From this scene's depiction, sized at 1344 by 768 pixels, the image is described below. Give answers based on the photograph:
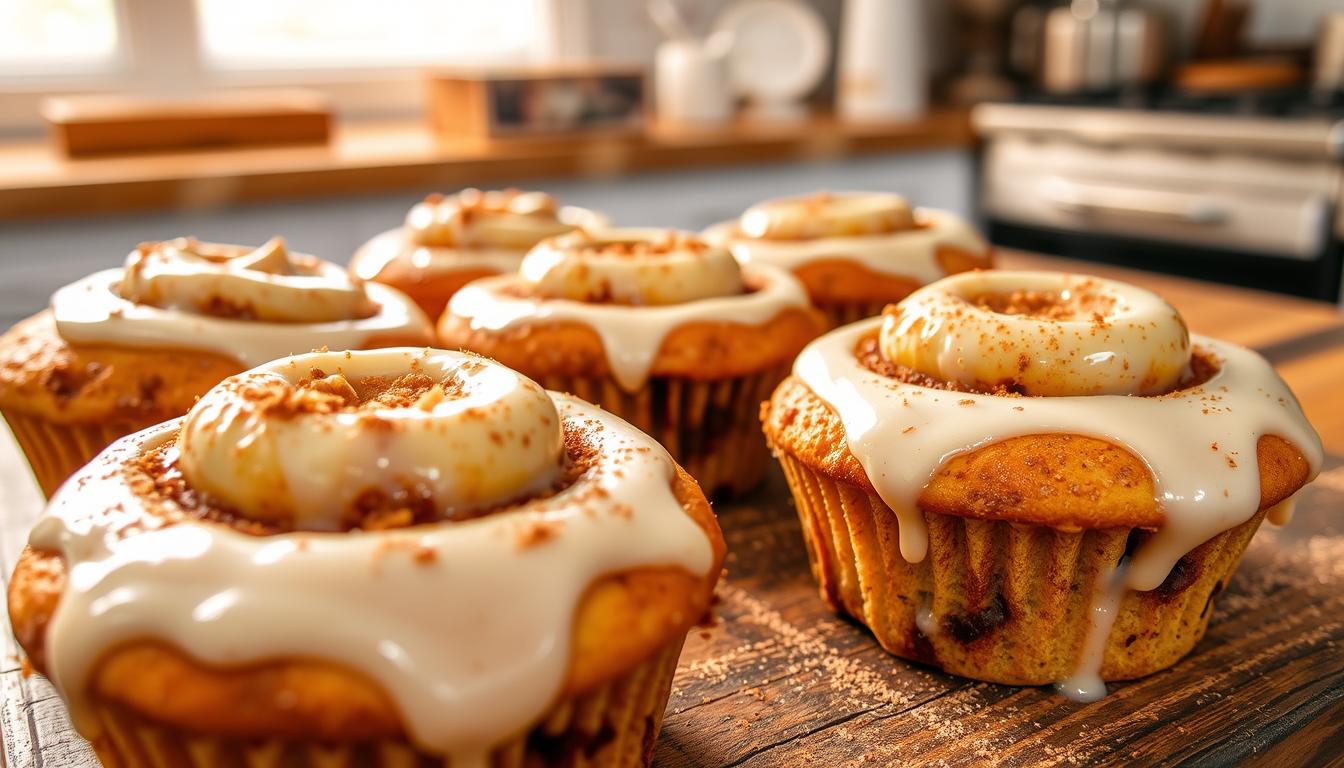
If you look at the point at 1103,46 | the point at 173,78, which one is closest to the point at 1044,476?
the point at 173,78

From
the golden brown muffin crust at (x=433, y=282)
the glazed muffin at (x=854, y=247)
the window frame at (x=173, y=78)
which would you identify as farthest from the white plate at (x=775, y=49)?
the golden brown muffin crust at (x=433, y=282)

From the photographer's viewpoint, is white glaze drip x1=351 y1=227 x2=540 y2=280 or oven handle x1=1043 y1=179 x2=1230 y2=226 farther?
oven handle x1=1043 y1=179 x2=1230 y2=226

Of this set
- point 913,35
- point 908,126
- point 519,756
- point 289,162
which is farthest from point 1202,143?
point 519,756

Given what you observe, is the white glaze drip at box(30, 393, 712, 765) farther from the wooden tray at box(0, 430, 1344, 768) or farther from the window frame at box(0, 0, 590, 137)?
the window frame at box(0, 0, 590, 137)

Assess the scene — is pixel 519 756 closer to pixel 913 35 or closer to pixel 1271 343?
pixel 1271 343

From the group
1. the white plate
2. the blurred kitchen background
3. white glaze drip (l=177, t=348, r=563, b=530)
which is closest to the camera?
white glaze drip (l=177, t=348, r=563, b=530)

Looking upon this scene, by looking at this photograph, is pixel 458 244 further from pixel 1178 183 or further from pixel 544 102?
pixel 1178 183

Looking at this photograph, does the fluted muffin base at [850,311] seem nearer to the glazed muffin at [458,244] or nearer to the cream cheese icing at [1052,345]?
the glazed muffin at [458,244]

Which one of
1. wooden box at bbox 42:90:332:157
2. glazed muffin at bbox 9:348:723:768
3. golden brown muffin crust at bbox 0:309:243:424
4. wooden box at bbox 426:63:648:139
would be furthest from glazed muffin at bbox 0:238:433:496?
wooden box at bbox 426:63:648:139
